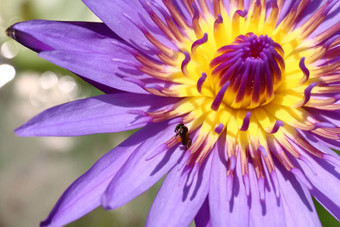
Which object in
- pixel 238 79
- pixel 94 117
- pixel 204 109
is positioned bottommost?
pixel 94 117

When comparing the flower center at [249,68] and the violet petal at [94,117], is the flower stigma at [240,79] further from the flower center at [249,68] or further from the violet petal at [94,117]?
the violet petal at [94,117]

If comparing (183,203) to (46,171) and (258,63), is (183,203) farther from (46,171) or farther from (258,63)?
(46,171)

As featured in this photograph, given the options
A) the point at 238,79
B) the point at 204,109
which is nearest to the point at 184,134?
the point at 204,109

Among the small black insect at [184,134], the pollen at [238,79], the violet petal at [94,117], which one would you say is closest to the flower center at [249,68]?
the pollen at [238,79]

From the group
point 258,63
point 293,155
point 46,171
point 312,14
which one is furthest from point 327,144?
point 46,171

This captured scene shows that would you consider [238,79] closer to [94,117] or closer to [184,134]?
[184,134]

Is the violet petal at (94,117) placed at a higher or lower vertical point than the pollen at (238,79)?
lower

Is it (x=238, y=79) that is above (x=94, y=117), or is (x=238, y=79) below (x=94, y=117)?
above

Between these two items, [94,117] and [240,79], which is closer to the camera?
[94,117]
